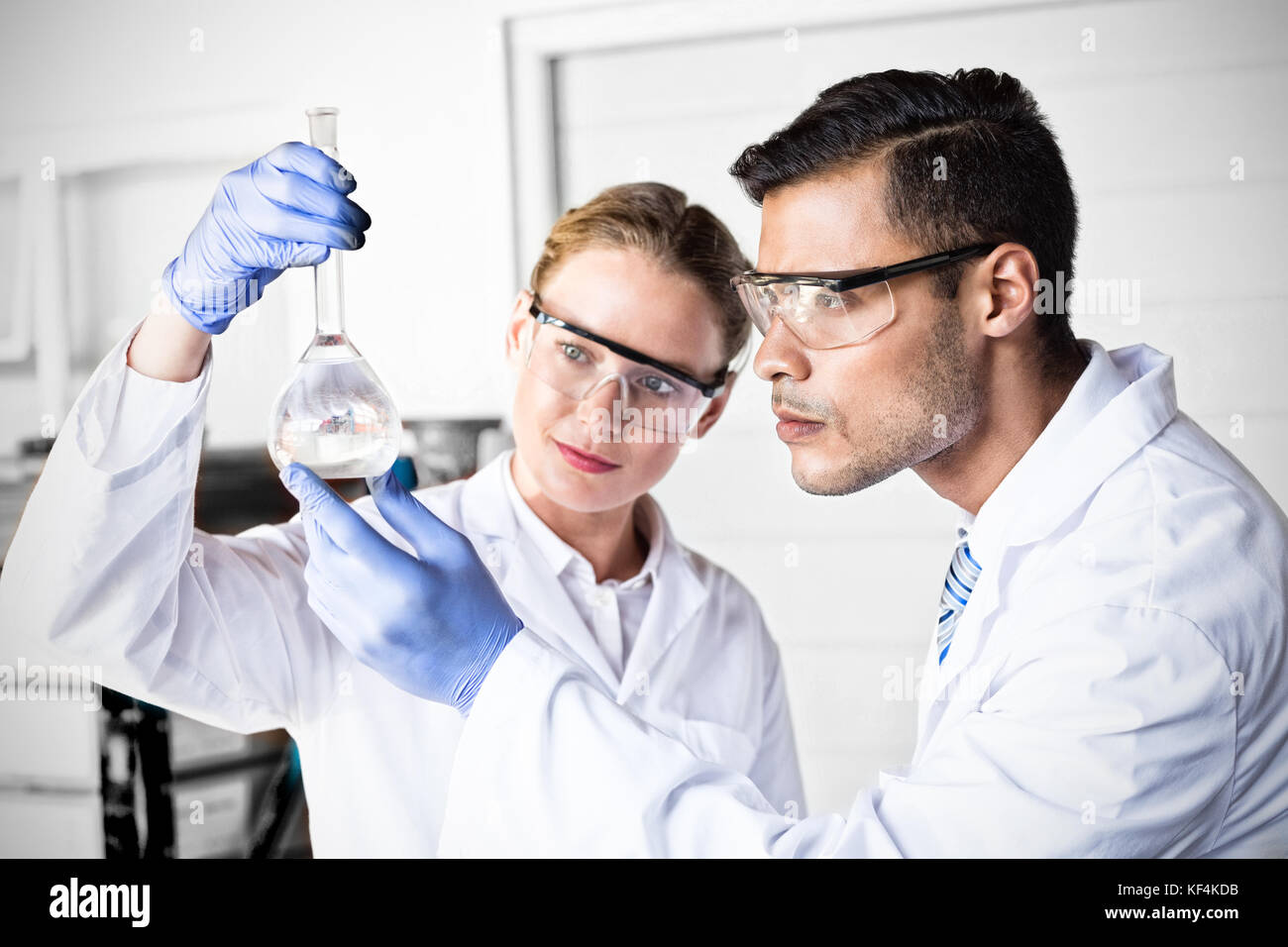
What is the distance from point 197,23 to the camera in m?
2.72

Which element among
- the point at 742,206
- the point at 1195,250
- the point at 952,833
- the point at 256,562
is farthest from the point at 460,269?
the point at 952,833

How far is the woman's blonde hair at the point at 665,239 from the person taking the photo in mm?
1579

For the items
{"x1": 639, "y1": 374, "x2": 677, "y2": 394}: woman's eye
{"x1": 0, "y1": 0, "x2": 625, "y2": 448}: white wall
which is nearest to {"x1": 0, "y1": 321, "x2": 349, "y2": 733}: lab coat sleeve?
{"x1": 639, "y1": 374, "x2": 677, "y2": 394}: woman's eye

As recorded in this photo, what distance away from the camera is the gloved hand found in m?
1.15

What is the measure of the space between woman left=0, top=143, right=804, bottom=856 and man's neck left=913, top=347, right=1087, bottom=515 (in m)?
0.37

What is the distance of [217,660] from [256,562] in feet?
0.44

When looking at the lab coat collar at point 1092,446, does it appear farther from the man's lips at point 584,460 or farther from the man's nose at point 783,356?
the man's lips at point 584,460

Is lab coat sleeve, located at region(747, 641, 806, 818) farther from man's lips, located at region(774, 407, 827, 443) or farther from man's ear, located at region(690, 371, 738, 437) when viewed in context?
man's lips, located at region(774, 407, 827, 443)

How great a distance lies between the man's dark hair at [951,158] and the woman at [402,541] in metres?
0.27

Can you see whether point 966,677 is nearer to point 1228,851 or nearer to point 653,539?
point 1228,851

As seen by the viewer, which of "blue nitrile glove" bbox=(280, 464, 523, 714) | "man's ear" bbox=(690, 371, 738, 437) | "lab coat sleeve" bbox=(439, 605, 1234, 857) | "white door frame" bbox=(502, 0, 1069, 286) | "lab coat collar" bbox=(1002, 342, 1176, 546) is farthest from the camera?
"white door frame" bbox=(502, 0, 1069, 286)

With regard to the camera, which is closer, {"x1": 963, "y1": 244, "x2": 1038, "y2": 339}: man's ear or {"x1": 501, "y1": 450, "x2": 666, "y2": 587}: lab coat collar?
{"x1": 963, "y1": 244, "x2": 1038, "y2": 339}: man's ear

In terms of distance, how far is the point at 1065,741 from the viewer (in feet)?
3.45

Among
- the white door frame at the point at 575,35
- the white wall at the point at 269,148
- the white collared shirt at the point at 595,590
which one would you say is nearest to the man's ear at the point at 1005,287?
the white collared shirt at the point at 595,590
